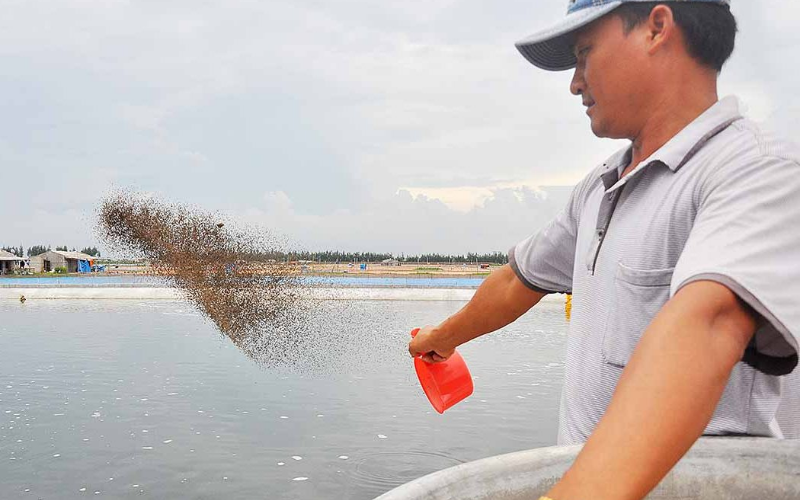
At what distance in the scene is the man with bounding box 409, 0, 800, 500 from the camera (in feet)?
1.75

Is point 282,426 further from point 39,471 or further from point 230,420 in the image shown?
point 39,471

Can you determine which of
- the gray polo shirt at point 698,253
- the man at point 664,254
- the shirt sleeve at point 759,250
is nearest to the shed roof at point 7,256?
the man at point 664,254

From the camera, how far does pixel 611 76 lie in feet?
2.97

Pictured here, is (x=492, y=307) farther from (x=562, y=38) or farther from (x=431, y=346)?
(x=562, y=38)

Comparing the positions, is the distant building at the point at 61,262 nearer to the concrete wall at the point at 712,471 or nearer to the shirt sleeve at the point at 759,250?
the concrete wall at the point at 712,471

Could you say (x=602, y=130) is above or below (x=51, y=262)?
above

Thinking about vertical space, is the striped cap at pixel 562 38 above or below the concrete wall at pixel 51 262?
above

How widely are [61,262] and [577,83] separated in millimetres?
43029

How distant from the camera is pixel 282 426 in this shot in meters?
5.81

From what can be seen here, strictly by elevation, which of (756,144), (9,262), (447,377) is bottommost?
(447,377)

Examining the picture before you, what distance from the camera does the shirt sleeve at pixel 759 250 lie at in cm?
58

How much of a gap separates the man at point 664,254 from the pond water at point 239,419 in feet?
11.3

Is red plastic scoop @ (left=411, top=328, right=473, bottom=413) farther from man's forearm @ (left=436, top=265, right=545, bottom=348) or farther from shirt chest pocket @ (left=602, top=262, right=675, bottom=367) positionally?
shirt chest pocket @ (left=602, top=262, right=675, bottom=367)

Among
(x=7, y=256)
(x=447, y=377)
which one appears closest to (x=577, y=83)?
(x=447, y=377)
